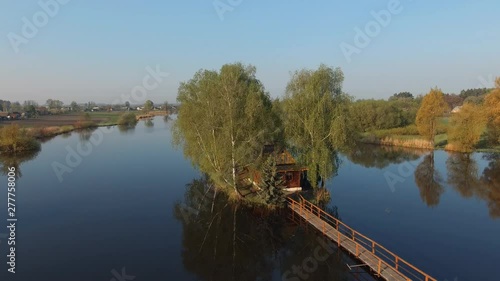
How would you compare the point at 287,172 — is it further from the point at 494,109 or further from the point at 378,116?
the point at 378,116

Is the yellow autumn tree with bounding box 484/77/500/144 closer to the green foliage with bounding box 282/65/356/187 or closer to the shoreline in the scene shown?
the shoreline

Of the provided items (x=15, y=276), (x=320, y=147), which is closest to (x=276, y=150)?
(x=320, y=147)

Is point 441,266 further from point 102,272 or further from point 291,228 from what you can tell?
point 102,272

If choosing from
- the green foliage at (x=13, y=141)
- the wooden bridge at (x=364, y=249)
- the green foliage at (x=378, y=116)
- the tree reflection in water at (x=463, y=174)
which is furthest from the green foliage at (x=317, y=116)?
the green foliage at (x=13, y=141)
